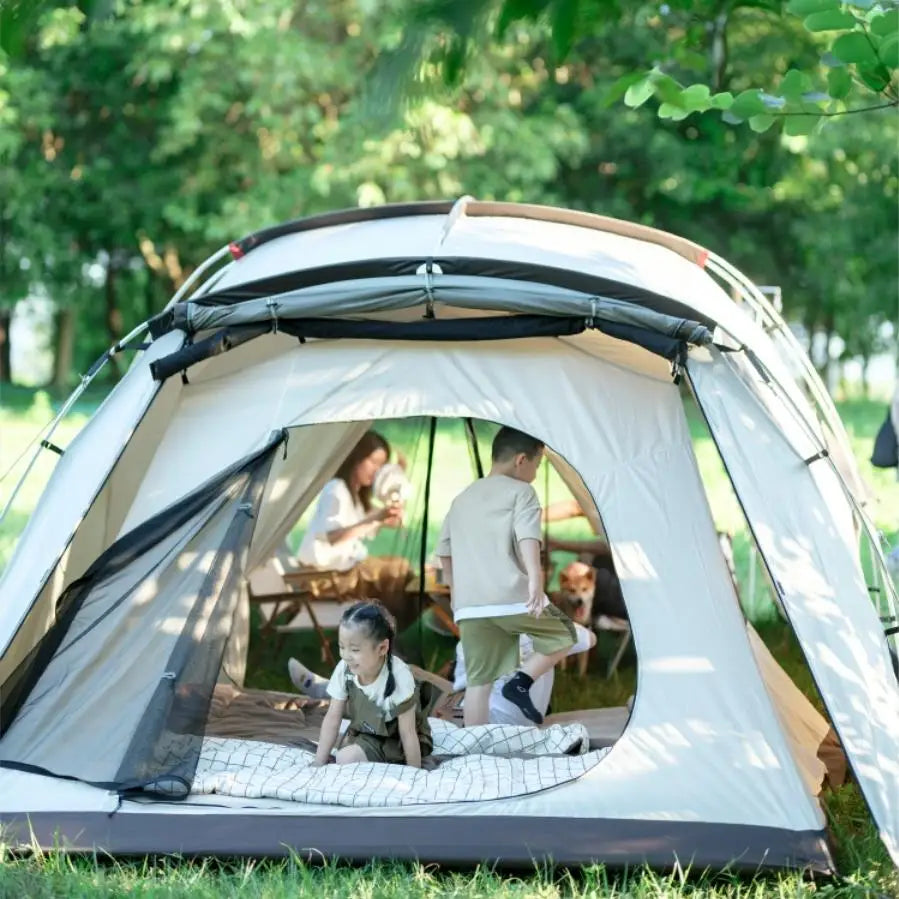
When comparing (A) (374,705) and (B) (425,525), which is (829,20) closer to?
(A) (374,705)

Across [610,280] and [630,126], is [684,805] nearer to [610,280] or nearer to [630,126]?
[610,280]

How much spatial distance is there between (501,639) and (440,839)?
48.3 inches

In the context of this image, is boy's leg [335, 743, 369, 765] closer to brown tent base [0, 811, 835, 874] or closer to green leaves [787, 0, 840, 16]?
brown tent base [0, 811, 835, 874]

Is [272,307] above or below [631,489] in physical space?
above

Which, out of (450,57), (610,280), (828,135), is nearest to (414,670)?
(610,280)

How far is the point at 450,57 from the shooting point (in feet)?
5.44

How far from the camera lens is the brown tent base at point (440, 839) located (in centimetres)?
418

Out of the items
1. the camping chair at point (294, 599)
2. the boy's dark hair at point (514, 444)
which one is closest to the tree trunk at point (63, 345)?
the camping chair at point (294, 599)

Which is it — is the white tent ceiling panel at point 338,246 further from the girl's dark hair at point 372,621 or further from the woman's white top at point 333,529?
the woman's white top at point 333,529

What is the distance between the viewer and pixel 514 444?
5410mm

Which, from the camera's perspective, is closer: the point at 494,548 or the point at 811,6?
the point at 811,6

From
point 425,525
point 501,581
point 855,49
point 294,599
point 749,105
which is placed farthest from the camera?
point 425,525

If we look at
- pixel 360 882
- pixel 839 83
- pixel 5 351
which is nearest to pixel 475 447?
pixel 360 882

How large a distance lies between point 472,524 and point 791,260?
63.7 feet
